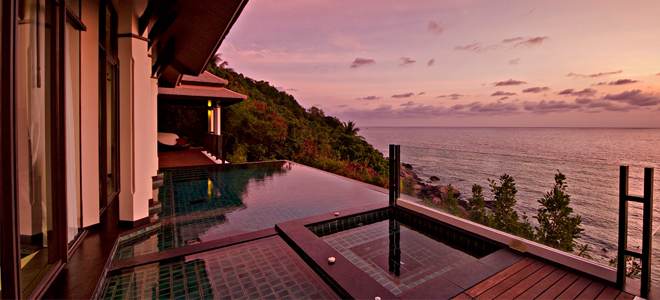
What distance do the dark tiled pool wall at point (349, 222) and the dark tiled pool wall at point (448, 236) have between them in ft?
0.89

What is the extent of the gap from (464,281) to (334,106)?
105ft

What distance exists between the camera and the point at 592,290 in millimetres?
2738

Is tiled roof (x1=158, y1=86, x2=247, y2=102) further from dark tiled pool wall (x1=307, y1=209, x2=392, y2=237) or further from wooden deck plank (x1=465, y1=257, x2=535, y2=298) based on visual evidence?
wooden deck plank (x1=465, y1=257, x2=535, y2=298)

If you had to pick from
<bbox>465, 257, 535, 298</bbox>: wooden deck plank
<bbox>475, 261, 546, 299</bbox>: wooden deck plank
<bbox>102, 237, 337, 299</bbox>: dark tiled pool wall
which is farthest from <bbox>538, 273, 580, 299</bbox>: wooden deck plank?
<bbox>102, 237, 337, 299</bbox>: dark tiled pool wall

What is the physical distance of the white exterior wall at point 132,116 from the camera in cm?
405

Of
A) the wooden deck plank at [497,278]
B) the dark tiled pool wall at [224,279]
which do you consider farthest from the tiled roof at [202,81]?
the wooden deck plank at [497,278]

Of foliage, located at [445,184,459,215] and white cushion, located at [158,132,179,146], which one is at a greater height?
white cushion, located at [158,132,179,146]

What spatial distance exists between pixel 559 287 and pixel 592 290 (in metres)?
0.26

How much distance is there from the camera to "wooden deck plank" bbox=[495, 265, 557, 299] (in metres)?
2.70

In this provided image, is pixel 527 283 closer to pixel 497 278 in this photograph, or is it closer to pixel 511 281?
pixel 511 281

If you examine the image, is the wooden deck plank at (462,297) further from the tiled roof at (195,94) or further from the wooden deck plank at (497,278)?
the tiled roof at (195,94)

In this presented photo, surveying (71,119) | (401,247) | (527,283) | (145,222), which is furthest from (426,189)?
(71,119)

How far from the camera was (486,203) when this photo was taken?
4.16 metres

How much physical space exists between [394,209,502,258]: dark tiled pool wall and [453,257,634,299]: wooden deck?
0.68m
